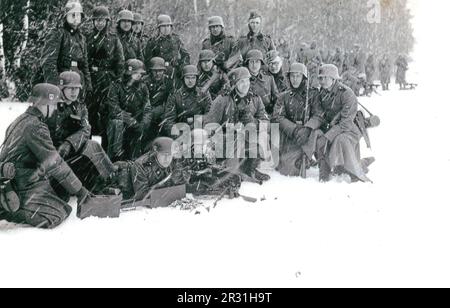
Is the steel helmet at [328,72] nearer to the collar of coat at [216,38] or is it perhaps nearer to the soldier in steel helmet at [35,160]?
the collar of coat at [216,38]

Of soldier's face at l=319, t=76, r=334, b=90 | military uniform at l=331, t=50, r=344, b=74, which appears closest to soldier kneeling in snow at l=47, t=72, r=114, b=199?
soldier's face at l=319, t=76, r=334, b=90

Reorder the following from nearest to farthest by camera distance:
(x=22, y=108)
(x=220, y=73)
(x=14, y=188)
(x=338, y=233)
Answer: (x=14, y=188) < (x=338, y=233) < (x=220, y=73) < (x=22, y=108)

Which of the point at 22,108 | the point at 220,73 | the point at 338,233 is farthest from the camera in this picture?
the point at 22,108

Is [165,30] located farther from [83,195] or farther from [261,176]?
[83,195]

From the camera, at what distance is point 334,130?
7.71 m

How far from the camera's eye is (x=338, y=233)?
5.39 m

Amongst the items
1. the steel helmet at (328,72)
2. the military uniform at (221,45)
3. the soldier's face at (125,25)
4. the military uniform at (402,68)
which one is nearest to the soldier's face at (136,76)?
the soldier's face at (125,25)

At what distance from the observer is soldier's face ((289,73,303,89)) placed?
26.7 ft

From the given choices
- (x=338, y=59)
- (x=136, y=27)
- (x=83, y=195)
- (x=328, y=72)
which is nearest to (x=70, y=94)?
(x=83, y=195)

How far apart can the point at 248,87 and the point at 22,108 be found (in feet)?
22.2

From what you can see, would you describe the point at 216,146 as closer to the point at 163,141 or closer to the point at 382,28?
the point at 163,141

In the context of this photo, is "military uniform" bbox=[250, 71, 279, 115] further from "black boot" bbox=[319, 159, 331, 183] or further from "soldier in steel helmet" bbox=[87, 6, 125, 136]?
"soldier in steel helmet" bbox=[87, 6, 125, 136]

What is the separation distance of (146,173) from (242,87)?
85.4 inches
